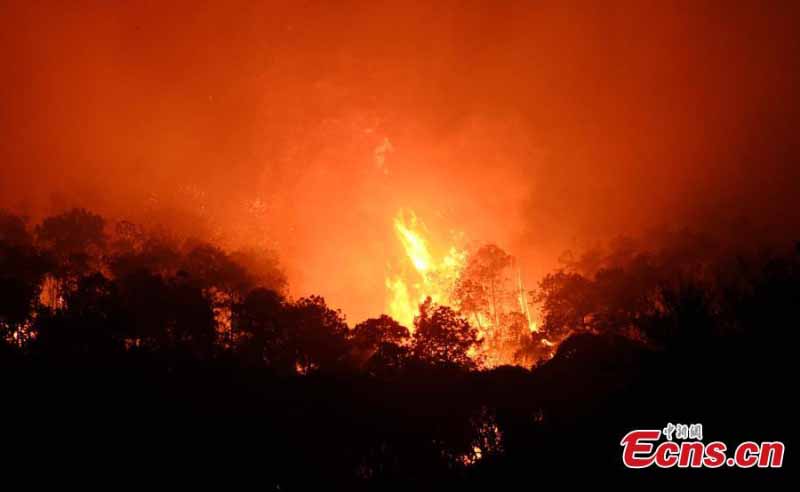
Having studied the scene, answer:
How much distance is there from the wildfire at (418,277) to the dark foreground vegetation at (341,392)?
42439 mm

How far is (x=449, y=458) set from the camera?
2570cm

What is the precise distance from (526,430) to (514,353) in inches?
1118

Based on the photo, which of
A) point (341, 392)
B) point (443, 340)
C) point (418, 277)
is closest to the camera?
point (341, 392)

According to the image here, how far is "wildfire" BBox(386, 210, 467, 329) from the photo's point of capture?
7950cm

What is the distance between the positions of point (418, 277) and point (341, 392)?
5586 centimetres

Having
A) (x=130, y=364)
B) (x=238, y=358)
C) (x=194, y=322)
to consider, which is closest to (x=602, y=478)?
(x=238, y=358)

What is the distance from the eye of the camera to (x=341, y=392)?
27125mm
